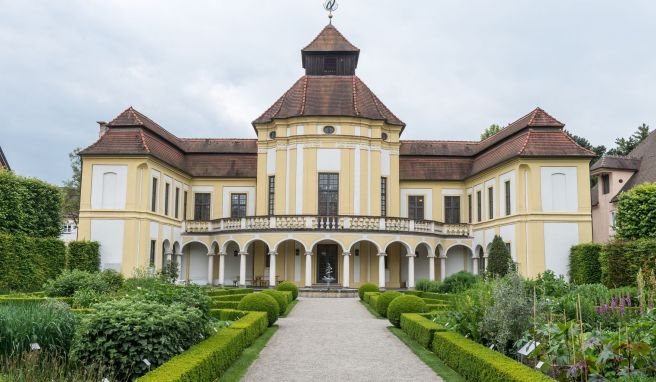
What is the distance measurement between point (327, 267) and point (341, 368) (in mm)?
23790

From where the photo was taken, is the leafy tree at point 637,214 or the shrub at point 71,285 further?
the leafy tree at point 637,214

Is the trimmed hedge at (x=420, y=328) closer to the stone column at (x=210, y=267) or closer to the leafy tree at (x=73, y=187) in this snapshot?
the stone column at (x=210, y=267)

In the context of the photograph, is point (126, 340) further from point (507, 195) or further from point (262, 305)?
point (507, 195)

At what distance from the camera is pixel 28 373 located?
8.23 m

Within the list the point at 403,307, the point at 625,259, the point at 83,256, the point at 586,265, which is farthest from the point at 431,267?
the point at 83,256

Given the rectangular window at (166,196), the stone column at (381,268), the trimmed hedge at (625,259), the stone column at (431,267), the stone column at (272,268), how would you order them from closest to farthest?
1. the trimmed hedge at (625,259)
2. the stone column at (272,268)
3. the stone column at (381,268)
4. the rectangular window at (166,196)
5. the stone column at (431,267)

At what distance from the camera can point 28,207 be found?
27.8 metres

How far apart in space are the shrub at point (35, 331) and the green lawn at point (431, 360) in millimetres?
6554

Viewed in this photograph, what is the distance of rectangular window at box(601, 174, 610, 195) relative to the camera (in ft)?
128

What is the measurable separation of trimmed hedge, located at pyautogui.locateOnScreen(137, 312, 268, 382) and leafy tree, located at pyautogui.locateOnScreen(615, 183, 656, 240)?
1787cm

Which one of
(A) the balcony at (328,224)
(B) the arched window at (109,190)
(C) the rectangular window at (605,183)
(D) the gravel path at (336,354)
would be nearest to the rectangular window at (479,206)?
(A) the balcony at (328,224)

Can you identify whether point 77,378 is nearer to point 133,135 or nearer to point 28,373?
point 28,373

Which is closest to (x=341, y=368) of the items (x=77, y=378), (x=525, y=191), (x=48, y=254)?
(x=77, y=378)

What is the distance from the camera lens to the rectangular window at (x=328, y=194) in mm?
36281
